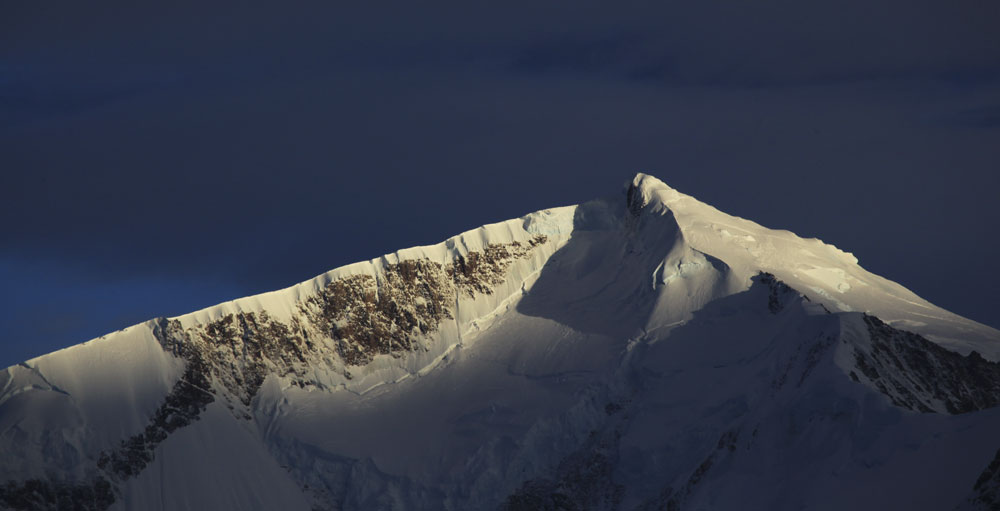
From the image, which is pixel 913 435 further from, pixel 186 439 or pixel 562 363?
pixel 186 439

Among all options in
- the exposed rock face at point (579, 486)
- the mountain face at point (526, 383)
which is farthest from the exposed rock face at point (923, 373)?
the exposed rock face at point (579, 486)

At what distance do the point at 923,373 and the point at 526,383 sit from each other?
154ft

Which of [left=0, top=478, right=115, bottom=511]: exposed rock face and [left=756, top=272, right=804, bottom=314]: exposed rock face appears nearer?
[left=0, top=478, right=115, bottom=511]: exposed rock face

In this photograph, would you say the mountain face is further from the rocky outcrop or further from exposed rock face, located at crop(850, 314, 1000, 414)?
the rocky outcrop

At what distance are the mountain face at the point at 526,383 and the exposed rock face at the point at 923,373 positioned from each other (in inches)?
12.5

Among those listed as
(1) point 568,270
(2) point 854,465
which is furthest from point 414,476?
(2) point 854,465

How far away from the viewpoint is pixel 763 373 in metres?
134

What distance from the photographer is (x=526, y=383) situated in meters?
151

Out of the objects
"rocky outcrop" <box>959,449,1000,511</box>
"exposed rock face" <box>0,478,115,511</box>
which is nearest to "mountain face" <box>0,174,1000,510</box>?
"exposed rock face" <box>0,478,115,511</box>

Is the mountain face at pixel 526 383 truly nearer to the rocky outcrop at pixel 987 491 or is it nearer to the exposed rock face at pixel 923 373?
the exposed rock face at pixel 923 373

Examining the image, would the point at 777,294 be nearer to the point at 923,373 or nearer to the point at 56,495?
the point at 923,373

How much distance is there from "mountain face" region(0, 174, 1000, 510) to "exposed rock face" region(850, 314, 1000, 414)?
1.04ft

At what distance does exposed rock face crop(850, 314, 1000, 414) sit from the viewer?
403 ft

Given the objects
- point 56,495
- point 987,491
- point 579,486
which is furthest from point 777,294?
point 56,495
